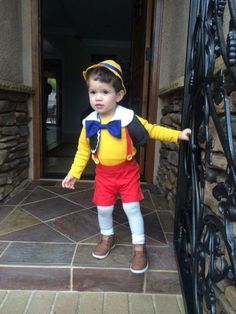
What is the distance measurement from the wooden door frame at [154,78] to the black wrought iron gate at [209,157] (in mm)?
1209

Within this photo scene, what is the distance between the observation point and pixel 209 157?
1138mm

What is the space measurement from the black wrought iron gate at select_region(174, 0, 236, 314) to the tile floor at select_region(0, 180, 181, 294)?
0.56 ft

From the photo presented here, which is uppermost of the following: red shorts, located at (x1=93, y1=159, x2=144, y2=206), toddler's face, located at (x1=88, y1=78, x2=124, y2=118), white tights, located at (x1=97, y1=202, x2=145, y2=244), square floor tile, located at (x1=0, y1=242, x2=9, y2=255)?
toddler's face, located at (x1=88, y1=78, x2=124, y2=118)

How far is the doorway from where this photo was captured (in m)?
2.85

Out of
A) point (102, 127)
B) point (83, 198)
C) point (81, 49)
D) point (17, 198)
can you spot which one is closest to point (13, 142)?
point (17, 198)

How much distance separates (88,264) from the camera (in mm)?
1541

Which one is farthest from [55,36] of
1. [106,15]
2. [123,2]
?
[123,2]

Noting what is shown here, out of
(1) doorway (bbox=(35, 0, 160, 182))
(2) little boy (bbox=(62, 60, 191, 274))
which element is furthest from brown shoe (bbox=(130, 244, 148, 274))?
(1) doorway (bbox=(35, 0, 160, 182))

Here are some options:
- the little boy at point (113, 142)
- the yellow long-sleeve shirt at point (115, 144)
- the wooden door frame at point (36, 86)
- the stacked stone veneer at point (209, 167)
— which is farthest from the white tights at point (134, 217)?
the wooden door frame at point (36, 86)

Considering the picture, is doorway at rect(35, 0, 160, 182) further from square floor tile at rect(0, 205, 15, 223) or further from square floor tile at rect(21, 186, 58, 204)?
square floor tile at rect(0, 205, 15, 223)

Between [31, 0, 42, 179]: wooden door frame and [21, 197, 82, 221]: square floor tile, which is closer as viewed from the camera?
[21, 197, 82, 221]: square floor tile

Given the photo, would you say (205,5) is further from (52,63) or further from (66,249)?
(52,63)

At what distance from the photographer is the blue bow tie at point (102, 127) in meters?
1.45

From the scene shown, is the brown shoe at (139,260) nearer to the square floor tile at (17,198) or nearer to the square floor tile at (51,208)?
the square floor tile at (51,208)
